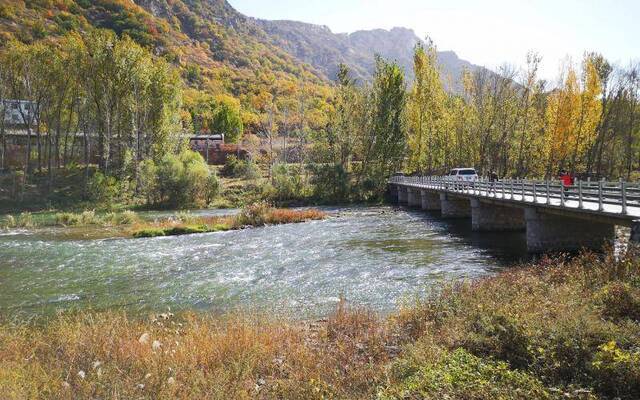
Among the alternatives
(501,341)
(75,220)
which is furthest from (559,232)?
(75,220)

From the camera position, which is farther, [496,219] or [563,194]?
[496,219]

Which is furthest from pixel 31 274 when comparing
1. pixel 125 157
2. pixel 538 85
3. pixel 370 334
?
pixel 538 85

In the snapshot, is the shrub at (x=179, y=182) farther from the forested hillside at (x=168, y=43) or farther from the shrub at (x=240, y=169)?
the forested hillside at (x=168, y=43)

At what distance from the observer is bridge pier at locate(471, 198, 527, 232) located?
3116cm

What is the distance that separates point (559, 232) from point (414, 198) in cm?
3217

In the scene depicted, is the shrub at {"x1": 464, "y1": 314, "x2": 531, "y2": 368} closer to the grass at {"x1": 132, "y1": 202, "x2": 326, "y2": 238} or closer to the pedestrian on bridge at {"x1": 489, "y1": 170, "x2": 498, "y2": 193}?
the pedestrian on bridge at {"x1": 489, "y1": 170, "x2": 498, "y2": 193}

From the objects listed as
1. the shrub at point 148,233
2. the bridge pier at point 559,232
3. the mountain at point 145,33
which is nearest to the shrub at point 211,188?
the shrub at point 148,233

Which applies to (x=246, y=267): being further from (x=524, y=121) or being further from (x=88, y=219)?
(x=524, y=121)

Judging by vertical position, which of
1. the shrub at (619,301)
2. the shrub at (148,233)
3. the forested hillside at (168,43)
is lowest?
the shrub at (148,233)

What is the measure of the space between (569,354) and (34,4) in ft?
530

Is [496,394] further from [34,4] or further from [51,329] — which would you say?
[34,4]

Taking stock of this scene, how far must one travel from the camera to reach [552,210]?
21.4m

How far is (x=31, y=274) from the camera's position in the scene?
64.0ft

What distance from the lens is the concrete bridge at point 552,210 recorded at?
17.7 meters
